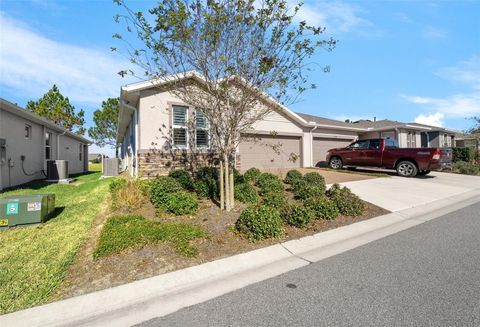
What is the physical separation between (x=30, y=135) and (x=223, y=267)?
13.3 m

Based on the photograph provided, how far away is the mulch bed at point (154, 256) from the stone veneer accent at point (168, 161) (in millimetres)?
3471

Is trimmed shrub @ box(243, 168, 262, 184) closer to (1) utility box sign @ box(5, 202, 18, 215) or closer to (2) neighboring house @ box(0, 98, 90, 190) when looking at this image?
(1) utility box sign @ box(5, 202, 18, 215)

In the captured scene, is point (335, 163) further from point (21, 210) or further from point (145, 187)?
point (21, 210)

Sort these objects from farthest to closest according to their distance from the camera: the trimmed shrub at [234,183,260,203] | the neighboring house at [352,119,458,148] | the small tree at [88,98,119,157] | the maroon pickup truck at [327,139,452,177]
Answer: the small tree at [88,98,119,157] → the neighboring house at [352,119,458,148] → the maroon pickup truck at [327,139,452,177] → the trimmed shrub at [234,183,260,203]

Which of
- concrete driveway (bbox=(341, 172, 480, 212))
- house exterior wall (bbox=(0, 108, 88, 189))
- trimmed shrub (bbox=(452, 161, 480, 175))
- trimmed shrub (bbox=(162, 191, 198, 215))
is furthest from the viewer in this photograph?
trimmed shrub (bbox=(452, 161, 480, 175))

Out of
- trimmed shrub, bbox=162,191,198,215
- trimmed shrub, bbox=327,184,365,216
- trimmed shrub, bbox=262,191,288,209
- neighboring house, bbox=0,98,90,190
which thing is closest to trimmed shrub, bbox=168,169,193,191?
trimmed shrub, bbox=162,191,198,215

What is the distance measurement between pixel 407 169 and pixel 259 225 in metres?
10.6

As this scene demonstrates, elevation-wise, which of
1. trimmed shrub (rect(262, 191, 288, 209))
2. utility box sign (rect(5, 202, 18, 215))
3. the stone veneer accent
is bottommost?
trimmed shrub (rect(262, 191, 288, 209))

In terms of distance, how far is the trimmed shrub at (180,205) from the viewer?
5770 mm

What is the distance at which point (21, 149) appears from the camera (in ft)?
36.9

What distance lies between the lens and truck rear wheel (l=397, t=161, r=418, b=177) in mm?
11875

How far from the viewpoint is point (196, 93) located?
611 centimetres

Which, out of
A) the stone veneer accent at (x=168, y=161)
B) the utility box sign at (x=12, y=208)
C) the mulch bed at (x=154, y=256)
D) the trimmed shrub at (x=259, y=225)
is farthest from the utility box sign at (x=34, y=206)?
the trimmed shrub at (x=259, y=225)

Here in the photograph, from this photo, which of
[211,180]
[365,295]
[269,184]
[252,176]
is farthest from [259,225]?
[252,176]
